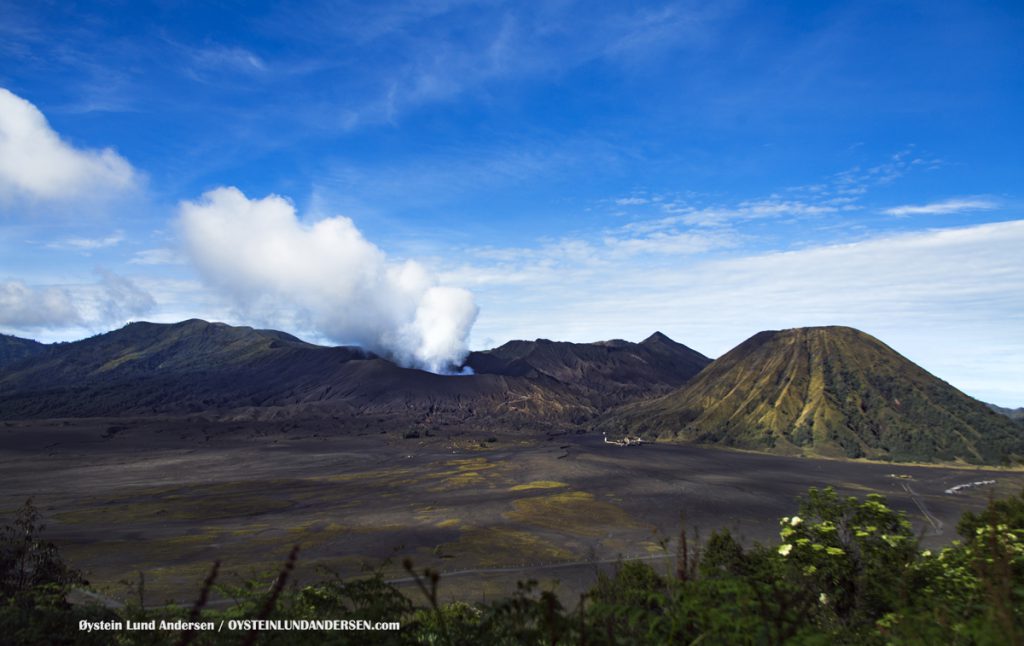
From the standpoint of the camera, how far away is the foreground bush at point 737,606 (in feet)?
13.0

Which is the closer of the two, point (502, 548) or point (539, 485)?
point (502, 548)

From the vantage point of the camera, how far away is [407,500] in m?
78.9

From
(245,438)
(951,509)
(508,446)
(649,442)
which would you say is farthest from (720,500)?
(245,438)

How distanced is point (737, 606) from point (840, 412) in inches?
6872

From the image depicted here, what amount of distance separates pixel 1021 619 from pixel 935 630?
71.3 inches

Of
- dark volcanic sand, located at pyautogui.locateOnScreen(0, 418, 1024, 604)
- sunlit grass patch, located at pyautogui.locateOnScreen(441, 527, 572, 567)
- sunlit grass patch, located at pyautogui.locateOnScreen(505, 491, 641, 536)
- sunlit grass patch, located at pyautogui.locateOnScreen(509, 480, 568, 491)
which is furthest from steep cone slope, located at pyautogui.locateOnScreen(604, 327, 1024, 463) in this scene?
sunlit grass patch, located at pyautogui.locateOnScreen(441, 527, 572, 567)

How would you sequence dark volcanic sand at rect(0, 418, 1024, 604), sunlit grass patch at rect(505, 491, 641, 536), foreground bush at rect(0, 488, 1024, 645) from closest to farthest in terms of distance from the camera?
1. foreground bush at rect(0, 488, 1024, 645)
2. dark volcanic sand at rect(0, 418, 1024, 604)
3. sunlit grass patch at rect(505, 491, 641, 536)

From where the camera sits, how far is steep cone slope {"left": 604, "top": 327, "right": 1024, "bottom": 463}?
134875 millimetres

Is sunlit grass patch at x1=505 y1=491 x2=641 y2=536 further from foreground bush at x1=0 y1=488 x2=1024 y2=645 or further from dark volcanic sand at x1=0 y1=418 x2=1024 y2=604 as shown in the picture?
foreground bush at x1=0 y1=488 x2=1024 y2=645

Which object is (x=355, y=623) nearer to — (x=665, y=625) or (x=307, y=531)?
(x=665, y=625)

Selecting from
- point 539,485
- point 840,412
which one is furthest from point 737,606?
point 840,412

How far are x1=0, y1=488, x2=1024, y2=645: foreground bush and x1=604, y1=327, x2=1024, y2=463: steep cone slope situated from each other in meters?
145

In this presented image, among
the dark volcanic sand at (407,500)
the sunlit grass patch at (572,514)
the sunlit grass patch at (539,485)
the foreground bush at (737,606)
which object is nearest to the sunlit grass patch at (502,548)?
the dark volcanic sand at (407,500)

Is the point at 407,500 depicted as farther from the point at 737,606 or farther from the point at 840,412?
the point at 840,412
